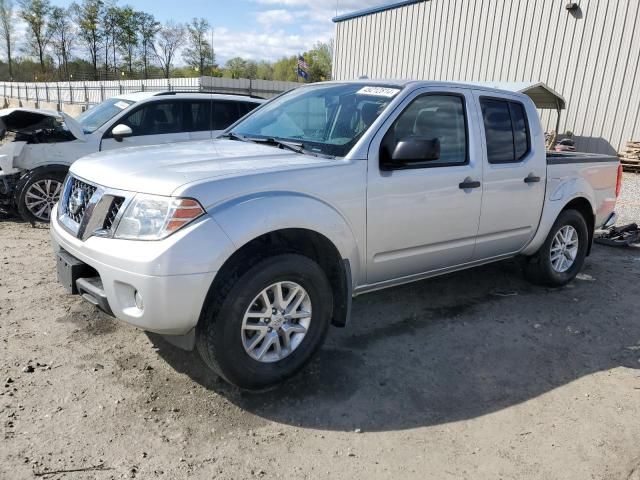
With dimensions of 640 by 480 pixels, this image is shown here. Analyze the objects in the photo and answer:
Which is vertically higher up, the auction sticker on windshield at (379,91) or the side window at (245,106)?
the auction sticker on windshield at (379,91)

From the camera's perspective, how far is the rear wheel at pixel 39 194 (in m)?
6.72

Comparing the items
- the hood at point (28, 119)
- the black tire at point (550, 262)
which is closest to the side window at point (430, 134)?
the black tire at point (550, 262)

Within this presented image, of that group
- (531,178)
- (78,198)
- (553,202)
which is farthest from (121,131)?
(553,202)

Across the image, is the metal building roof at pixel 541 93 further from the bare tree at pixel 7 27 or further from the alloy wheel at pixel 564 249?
the bare tree at pixel 7 27

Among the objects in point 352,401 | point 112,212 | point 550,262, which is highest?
point 112,212

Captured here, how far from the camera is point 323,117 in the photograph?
12.8 feet

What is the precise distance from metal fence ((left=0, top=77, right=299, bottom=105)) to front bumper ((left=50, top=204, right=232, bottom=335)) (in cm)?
1582

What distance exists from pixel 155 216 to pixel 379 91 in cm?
198

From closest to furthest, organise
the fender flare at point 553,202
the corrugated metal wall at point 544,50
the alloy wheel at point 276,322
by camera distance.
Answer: the alloy wheel at point 276,322, the fender flare at point 553,202, the corrugated metal wall at point 544,50

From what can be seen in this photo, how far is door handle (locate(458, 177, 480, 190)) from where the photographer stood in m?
3.95

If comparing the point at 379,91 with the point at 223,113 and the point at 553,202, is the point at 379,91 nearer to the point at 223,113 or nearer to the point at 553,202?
the point at 553,202

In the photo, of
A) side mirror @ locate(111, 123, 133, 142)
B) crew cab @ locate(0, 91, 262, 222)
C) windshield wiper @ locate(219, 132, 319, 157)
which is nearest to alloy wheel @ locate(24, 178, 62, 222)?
crew cab @ locate(0, 91, 262, 222)

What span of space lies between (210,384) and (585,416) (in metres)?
2.31

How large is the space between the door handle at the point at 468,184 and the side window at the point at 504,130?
12.5 inches
